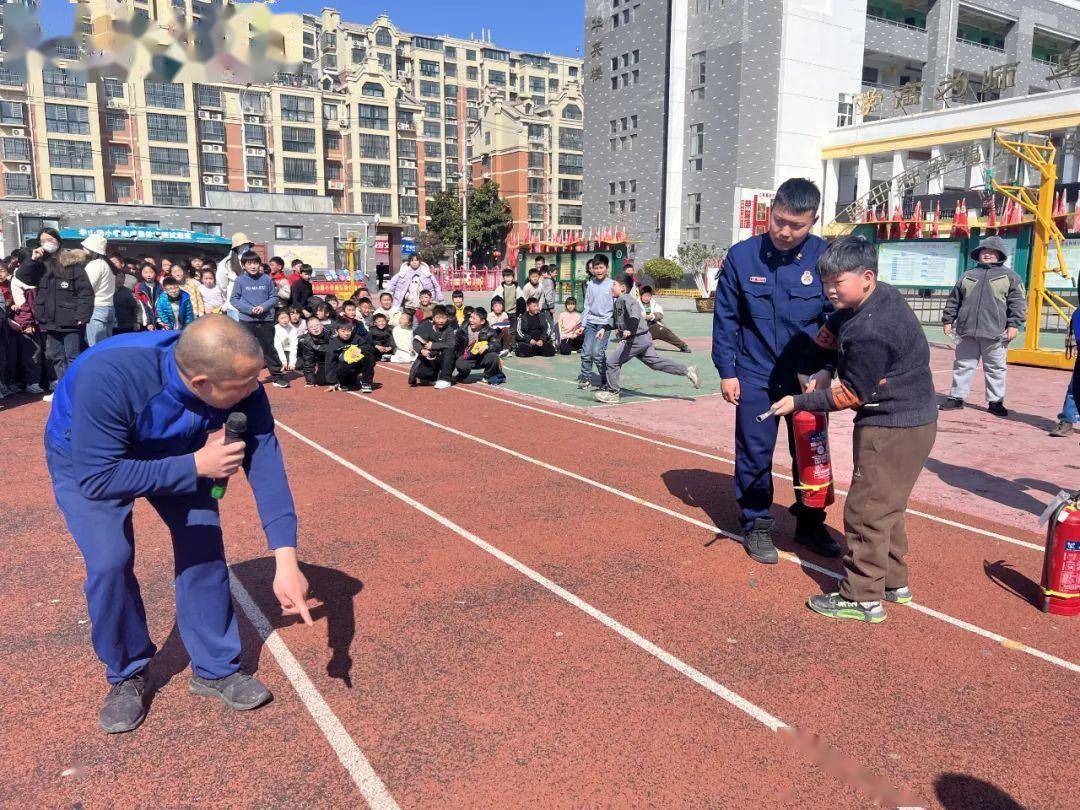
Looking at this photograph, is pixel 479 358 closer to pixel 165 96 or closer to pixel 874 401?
pixel 874 401

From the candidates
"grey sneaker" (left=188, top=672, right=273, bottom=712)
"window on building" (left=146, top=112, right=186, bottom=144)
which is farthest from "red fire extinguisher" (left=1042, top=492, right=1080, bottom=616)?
"window on building" (left=146, top=112, right=186, bottom=144)

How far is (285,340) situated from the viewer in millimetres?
13109

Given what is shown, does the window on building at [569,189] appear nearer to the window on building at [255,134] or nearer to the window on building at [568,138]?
the window on building at [568,138]

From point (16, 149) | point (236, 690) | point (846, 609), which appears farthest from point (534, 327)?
point (16, 149)

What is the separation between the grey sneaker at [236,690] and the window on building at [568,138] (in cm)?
8588

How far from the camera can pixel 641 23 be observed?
50.2m

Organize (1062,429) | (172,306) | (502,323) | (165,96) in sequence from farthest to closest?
(165,96) → (502,323) → (172,306) → (1062,429)

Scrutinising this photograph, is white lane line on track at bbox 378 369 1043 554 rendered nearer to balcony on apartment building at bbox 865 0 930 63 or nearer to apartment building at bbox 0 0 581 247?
balcony on apartment building at bbox 865 0 930 63

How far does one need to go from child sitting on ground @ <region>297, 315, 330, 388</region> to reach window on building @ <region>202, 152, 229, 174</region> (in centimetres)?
6705

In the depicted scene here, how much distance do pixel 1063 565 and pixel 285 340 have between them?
11.5 meters

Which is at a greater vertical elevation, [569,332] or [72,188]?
[72,188]

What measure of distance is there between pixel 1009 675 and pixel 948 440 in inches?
209

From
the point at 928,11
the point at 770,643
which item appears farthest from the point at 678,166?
the point at 770,643

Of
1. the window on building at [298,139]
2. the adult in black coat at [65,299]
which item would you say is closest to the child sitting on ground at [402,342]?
the adult in black coat at [65,299]
